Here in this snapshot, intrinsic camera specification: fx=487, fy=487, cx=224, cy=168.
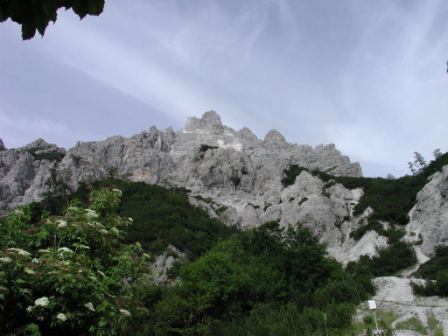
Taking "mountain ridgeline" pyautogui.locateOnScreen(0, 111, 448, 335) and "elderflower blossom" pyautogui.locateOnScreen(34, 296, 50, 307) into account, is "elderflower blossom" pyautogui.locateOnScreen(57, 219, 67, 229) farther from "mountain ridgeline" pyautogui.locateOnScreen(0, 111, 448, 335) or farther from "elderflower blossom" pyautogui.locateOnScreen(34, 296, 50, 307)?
"elderflower blossom" pyautogui.locateOnScreen(34, 296, 50, 307)

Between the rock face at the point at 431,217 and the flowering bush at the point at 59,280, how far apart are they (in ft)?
111

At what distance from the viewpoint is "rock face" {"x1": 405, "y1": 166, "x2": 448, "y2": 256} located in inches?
1483

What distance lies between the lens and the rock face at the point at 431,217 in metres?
37.7

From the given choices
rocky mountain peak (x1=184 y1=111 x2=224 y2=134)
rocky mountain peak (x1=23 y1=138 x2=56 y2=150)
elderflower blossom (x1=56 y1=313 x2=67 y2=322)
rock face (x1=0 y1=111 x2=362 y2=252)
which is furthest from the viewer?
rocky mountain peak (x1=184 y1=111 x2=224 y2=134)

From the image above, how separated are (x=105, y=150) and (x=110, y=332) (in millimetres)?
100214

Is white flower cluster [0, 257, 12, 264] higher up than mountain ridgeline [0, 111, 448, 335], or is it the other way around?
mountain ridgeline [0, 111, 448, 335]

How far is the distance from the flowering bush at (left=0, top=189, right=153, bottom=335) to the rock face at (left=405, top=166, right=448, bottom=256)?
33.7m

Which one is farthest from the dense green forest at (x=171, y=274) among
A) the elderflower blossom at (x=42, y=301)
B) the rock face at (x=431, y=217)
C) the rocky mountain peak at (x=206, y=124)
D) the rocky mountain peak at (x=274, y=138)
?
the rocky mountain peak at (x=206, y=124)

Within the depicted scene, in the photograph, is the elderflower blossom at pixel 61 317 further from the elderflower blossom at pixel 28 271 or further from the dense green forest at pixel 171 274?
the elderflower blossom at pixel 28 271

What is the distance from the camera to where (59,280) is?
22.9 feet

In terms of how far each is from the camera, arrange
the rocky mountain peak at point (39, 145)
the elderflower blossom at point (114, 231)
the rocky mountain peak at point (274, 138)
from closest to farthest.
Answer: the elderflower blossom at point (114, 231)
the rocky mountain peak at point (39, 145)
the rocky mountain peak at point (274, 138)

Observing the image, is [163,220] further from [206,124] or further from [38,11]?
[206,124]

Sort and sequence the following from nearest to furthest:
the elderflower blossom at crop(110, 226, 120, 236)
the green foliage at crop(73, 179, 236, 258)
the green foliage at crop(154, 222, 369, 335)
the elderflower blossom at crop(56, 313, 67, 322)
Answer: the elderflower blossom at crop(56, 313, 67, 322) < the elderflower blossom at crop(110, 226, 120, 236) < the green foliage at crop(154, 222, 369, 335) < the green foliage at crop(73, 179, 236, 258)

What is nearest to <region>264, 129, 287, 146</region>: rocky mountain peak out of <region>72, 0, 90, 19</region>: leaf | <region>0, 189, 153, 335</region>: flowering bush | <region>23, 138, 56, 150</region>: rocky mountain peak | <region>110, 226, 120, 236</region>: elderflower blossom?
<region>23, 138, 56, 150</region>: rocky mountain peak
